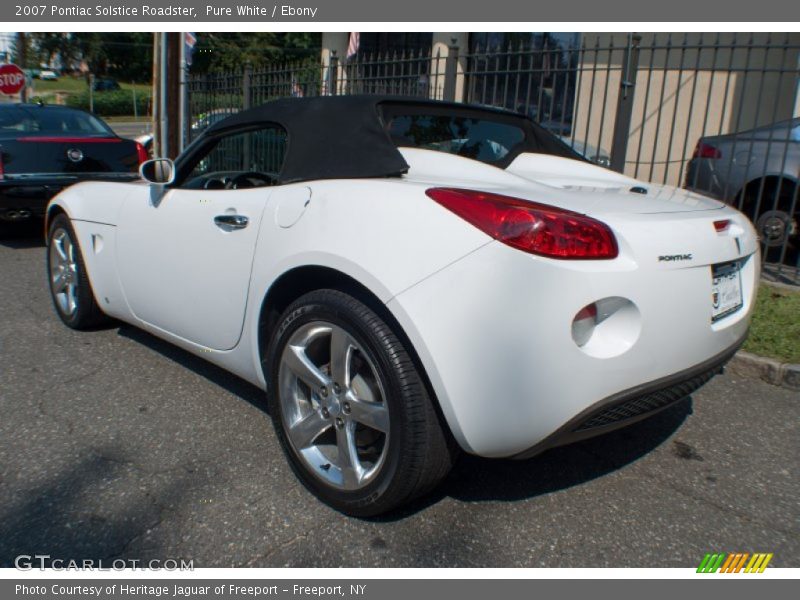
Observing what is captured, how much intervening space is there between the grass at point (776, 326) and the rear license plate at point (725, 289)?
1805 mm

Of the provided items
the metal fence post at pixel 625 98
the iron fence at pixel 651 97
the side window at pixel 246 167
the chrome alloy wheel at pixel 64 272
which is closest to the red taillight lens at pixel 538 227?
the side window at pixel 246 167

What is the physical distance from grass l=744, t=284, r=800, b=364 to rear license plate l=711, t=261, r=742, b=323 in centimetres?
180

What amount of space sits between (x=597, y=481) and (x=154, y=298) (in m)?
2.31

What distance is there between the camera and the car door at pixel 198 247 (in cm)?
288

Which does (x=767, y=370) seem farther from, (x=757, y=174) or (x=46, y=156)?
(x=46, y=156)

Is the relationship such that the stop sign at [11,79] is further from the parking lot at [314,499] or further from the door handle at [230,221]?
the door handle at [230,221]

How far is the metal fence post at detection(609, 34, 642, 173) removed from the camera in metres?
5.96

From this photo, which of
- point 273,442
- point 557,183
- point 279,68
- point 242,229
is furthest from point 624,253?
point 279,68

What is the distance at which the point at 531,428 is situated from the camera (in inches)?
83.2

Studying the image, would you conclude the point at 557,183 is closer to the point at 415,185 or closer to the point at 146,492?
the point at 415,185

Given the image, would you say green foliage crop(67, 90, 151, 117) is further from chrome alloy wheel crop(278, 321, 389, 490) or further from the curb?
chrome alloy wheel crop(278, 321, 389, 490)

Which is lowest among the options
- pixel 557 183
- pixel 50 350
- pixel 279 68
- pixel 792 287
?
pixel 50 350

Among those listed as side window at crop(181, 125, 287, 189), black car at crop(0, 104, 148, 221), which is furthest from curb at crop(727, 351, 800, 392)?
black car at crop(0, 104, 148, 221)

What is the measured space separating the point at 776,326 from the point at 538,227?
3345mm
